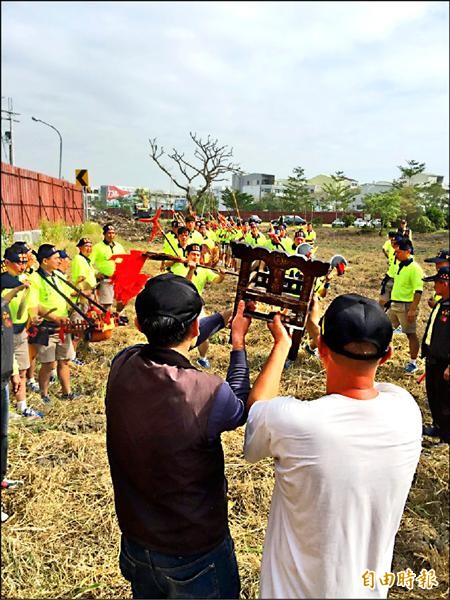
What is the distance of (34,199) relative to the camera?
1452 centimetres

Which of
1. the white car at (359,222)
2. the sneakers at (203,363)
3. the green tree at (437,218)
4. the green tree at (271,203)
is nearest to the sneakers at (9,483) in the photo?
the sneakers at (203,363)

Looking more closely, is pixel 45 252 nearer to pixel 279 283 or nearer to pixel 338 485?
pixel 279 283

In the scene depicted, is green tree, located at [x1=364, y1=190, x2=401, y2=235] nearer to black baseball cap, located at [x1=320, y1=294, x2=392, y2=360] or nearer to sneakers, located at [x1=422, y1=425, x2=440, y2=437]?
sneakers, located at [x1=422, y1=425, x2=440, y2=437]

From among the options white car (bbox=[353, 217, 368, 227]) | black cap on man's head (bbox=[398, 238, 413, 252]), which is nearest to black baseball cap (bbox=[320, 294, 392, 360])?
black cap on man's head (bbox=[398, 238, 413, 252])

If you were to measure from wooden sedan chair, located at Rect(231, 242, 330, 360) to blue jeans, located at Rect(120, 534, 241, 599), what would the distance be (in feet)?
2.66

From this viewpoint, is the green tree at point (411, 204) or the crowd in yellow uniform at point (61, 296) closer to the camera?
the crowd in yellow uniform at point (61, 296)

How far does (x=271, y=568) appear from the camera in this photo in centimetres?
129

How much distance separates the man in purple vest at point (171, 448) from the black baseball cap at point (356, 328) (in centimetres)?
36

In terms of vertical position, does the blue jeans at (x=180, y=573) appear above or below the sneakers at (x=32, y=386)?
above

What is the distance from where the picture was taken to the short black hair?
1.44 metres

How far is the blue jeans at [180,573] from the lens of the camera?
4.86 ft

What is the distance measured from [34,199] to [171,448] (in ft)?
48.6

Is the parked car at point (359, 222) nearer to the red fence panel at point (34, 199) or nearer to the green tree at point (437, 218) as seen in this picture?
the green tree at point (437, 218)

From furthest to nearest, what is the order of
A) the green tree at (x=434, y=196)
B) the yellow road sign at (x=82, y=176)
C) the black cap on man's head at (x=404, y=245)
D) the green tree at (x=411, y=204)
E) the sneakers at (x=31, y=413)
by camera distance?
the green tree at (x=434, y=196) < the green tree at (x=411, y=204) < the yellow road sign at (x=82, y=176) < the black cap on man's head at (x=404, y=245) < the sneakers at (x=31, y=413)
